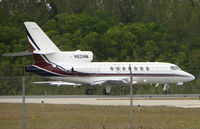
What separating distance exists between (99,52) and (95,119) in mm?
37095

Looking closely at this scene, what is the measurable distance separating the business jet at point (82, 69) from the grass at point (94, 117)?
38.3 ft

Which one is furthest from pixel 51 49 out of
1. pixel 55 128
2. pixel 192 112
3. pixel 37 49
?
pixel 55 128

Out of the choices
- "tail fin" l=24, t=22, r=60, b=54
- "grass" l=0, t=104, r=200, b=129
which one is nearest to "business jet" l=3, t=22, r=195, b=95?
"tail fin" l=24, t=22, r=60, b=54

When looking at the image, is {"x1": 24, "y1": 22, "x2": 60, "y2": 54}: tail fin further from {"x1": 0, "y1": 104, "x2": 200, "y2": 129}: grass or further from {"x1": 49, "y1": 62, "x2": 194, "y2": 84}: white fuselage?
{"x1": 0, "y1": 104, "x2": 200, "y2": 129}: grass

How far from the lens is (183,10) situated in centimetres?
5969

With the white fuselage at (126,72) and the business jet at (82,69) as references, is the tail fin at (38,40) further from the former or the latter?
the white fuselage at (126,72)

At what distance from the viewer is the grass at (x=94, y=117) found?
16938mm

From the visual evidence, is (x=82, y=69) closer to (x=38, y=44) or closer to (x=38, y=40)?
(x=38, y=44)

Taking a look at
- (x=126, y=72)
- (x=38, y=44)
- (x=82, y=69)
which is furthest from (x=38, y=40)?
(x=126, y=72)

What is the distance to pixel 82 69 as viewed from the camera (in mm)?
34375

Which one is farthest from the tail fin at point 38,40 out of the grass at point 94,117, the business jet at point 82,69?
the grass at point 94,117

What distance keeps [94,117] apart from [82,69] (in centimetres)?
1586

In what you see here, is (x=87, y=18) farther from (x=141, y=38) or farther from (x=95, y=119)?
(x=95, y=119)

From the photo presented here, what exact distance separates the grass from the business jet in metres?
11.7
